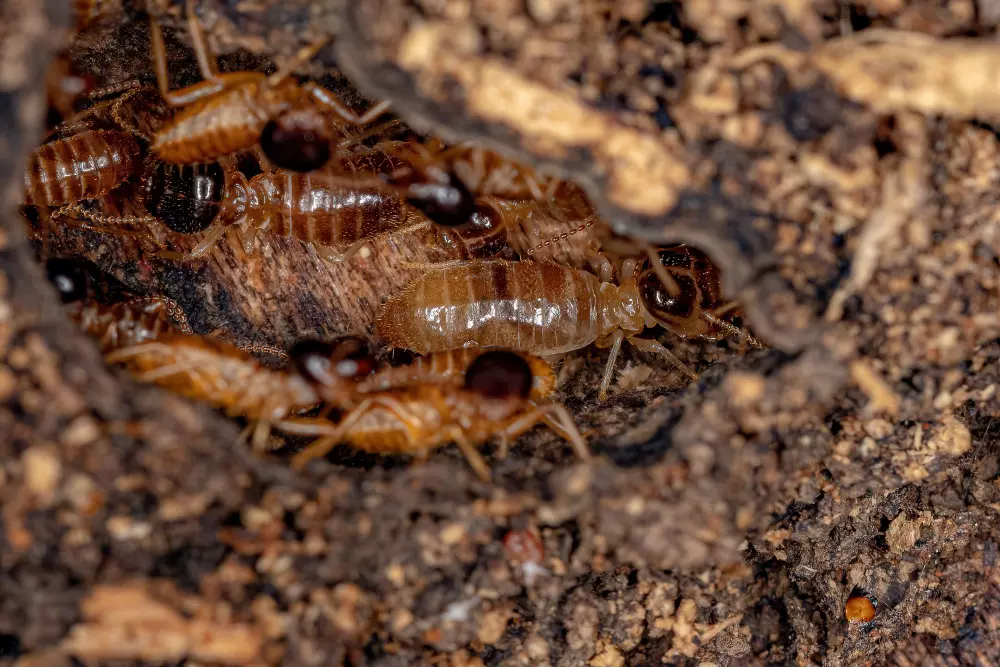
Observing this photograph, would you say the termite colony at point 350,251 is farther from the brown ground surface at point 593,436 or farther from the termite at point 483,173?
the brown ground surface at point 593,436

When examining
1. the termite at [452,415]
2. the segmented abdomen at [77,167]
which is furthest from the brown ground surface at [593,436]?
the segmented abdomen at [77,167]

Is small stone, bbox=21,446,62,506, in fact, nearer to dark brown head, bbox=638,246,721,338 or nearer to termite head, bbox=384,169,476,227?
termite head, bbox=384,169,476,227

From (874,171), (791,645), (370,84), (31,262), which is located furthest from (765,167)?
(31,262)

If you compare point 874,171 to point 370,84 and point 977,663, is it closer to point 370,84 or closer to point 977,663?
point 370,84

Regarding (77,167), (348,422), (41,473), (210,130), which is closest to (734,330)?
(348,422)

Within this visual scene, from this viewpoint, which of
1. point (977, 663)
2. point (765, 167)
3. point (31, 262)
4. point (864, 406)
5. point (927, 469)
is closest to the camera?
Result: point (31, 262)

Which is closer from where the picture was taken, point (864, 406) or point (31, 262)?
point (31, 262)

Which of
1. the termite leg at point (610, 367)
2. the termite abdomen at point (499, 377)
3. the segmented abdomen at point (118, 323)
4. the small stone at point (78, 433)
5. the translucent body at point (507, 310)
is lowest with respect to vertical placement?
the termite leg at point (610, 367)
